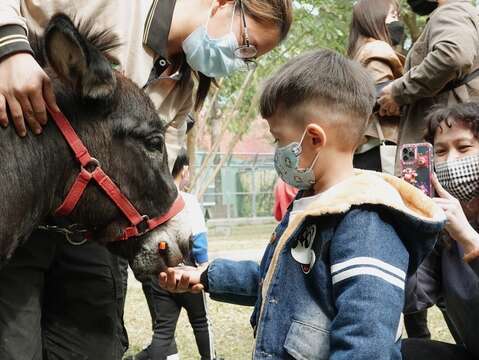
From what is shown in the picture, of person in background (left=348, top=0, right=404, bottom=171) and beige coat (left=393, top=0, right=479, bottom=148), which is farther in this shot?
person in background (left=348, top=0, right=404, bottom=171)

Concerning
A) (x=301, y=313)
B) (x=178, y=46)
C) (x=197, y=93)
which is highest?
(x=178, y=46)

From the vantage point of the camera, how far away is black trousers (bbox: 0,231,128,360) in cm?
285

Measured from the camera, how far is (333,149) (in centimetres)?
234

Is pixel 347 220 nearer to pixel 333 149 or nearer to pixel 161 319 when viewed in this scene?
pixel 333 149

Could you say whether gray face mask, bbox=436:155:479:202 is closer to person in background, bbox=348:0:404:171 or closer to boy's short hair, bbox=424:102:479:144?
boy's short hair, bbox=424:102:479:144

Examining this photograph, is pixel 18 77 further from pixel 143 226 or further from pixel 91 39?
pixel 143 226

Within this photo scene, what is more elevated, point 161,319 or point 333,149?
point 333,149

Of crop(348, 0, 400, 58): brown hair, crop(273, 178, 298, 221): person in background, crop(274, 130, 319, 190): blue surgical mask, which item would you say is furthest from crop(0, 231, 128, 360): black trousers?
crop(273, 178, 298, 221): person in background

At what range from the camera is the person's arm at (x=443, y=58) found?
4.55 meters

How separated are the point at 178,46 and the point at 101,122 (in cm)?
87

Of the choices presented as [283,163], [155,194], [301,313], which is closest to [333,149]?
[283,163]

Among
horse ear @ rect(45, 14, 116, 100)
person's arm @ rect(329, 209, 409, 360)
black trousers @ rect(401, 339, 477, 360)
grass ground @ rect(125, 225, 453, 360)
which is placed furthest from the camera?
grass ground @ rect(125, 225, 453, 360)

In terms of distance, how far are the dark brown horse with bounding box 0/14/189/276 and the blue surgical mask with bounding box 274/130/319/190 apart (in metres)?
0.75

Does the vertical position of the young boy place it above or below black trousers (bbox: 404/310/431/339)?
above
